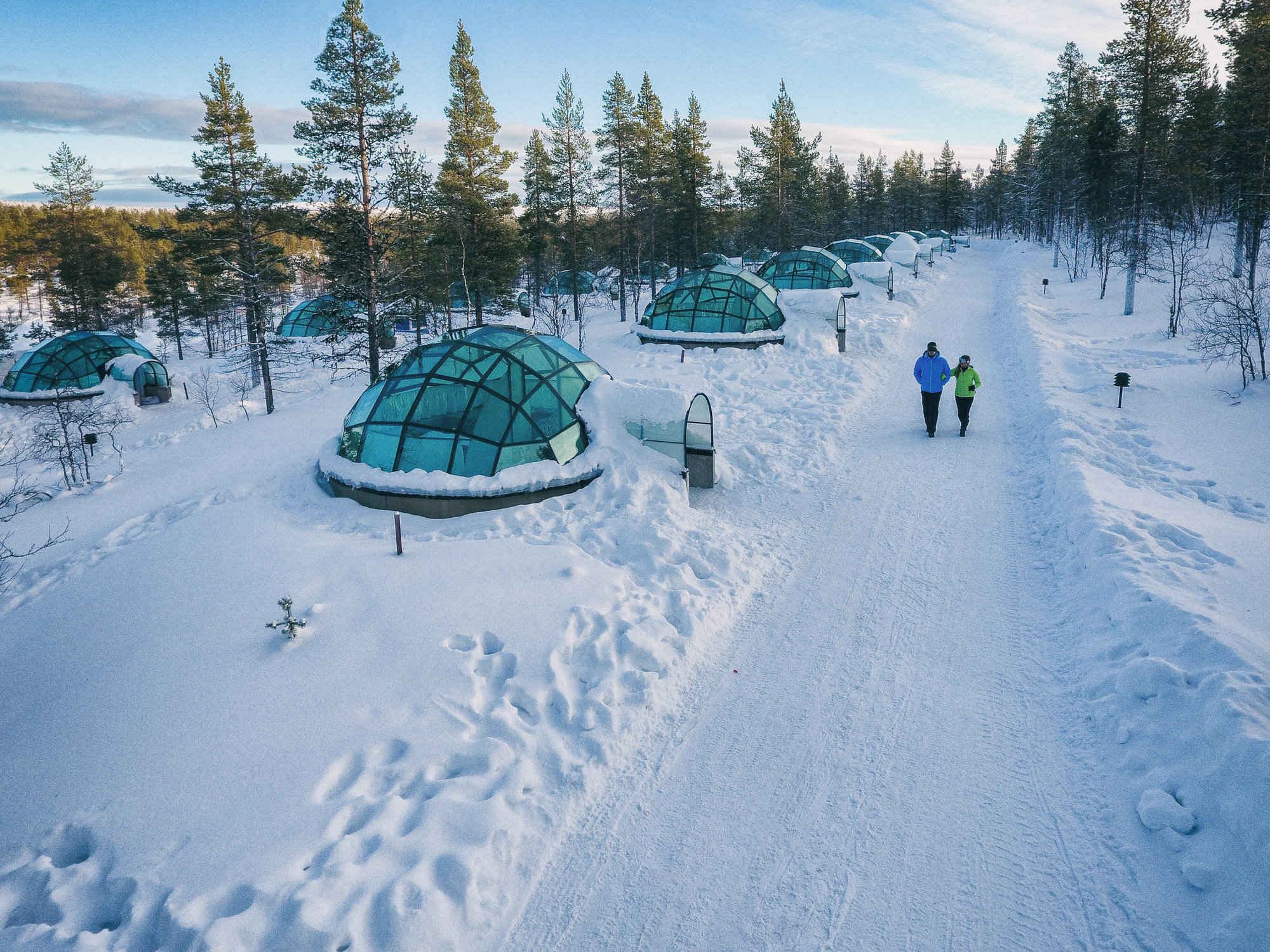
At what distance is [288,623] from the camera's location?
6105 millimetres

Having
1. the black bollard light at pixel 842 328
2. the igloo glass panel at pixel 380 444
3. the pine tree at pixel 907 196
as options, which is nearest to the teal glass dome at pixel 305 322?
the black bollard light at pixel 842 328

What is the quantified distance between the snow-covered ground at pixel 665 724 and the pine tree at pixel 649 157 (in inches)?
1184

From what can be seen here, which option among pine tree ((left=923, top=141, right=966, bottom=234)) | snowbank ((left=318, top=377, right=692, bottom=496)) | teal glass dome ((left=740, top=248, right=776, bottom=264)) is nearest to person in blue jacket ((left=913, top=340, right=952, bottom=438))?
snowbank ((left=318, top=377, right=692, bottom=496))

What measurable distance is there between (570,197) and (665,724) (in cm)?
3311

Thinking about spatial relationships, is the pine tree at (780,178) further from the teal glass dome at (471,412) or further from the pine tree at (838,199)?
the teal glass dome at (471,412)

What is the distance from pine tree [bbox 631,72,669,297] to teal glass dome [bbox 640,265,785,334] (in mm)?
12621

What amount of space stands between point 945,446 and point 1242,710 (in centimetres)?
832

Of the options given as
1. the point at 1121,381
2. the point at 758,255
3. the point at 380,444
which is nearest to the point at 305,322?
the point at 758,255

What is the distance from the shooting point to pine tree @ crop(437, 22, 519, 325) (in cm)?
2834

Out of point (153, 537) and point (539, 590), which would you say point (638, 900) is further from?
point (153, 537)

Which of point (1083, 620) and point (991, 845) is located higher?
point (1083, 620)

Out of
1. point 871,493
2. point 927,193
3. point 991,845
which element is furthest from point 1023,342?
point 927,193

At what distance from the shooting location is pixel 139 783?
187 inches

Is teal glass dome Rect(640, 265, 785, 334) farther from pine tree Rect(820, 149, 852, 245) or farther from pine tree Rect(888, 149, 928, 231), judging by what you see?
pine tree Rect(888, 149, 928, 231)
